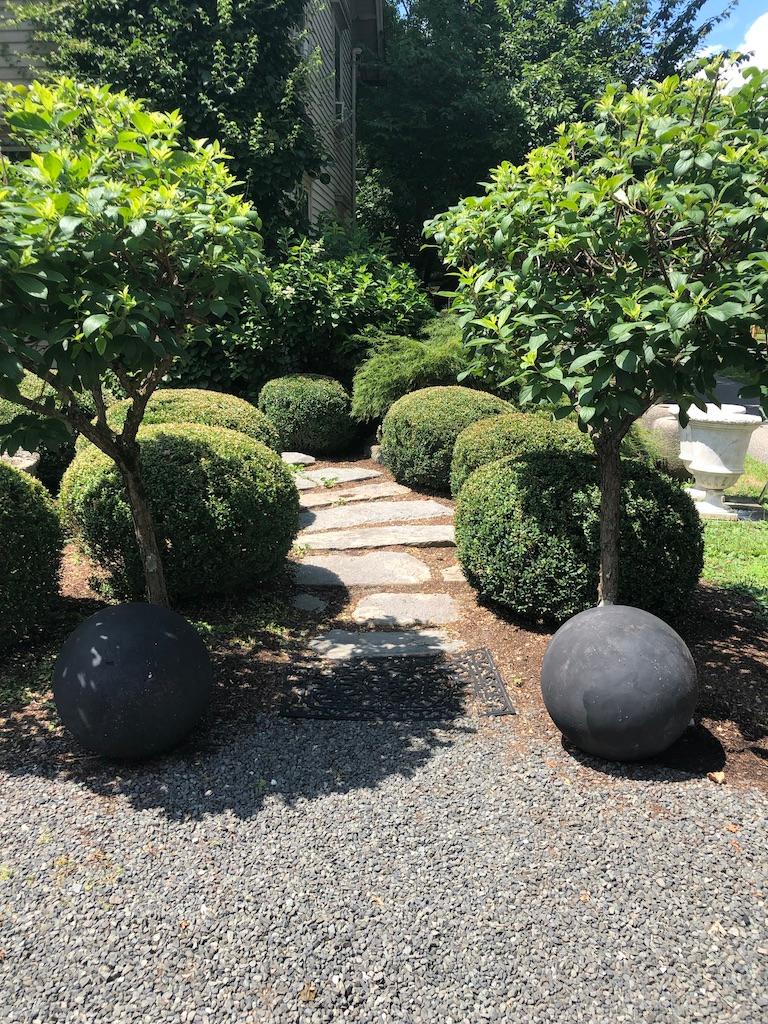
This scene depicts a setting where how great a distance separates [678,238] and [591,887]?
263cm

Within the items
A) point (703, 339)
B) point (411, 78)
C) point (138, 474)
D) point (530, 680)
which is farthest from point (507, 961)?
point (411, 78)

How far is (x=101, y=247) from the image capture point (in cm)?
251

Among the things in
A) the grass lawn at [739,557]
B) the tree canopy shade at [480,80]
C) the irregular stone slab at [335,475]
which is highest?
the tree canopy shade at [480,80]

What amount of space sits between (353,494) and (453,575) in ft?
7.65

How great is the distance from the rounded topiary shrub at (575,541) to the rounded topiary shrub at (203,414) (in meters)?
2.36

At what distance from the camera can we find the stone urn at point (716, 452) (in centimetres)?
698

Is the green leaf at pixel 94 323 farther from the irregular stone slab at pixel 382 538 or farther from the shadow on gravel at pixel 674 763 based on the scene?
the irregular stone slab at pixel 382 538

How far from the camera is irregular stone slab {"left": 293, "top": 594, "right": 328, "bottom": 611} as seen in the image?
4734 millimetres

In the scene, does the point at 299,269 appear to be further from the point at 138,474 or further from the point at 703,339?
the point at 703,339

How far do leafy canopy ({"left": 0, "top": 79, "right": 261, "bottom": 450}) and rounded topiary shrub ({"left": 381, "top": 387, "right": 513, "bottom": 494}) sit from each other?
4.12 meters

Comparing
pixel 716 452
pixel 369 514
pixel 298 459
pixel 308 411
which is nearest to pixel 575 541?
pixel 369 514

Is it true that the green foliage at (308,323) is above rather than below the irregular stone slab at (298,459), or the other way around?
above

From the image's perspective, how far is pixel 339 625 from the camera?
4488mm

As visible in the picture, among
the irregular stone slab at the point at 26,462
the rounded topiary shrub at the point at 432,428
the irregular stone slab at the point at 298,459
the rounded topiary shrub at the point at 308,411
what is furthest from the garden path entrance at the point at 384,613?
the irregular stone slab at the point at 26,462
